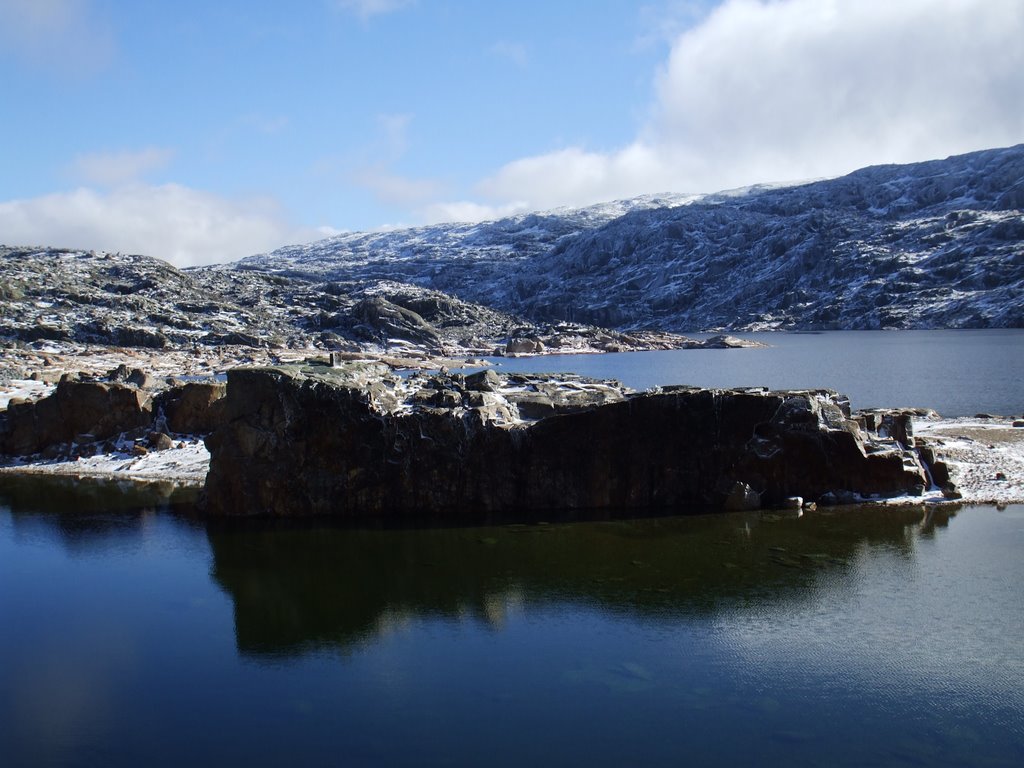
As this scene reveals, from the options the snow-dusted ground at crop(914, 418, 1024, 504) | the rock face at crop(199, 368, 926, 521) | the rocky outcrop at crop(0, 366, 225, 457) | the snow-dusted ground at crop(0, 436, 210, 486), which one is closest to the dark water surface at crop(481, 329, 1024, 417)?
the snow-dusted ground at crop(914, 418, 1024, 504)

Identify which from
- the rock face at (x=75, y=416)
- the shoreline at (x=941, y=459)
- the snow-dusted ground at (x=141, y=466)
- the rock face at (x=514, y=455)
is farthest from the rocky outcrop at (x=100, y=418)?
the rock face at (x=514, y=455)

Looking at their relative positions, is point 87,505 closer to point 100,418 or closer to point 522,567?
point 100,418

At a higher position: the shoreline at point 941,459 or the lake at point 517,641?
the shoreline at point 941,459

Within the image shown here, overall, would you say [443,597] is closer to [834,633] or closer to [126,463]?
[834,633]

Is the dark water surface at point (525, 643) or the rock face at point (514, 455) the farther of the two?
the rock face at point (514, 455)

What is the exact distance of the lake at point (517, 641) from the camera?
18.4m

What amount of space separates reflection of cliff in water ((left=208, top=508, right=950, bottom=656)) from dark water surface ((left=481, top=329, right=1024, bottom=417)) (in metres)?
35.1

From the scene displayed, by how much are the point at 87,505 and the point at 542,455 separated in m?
23.4

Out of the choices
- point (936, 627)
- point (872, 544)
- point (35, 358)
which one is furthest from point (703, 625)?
point (35, 358)

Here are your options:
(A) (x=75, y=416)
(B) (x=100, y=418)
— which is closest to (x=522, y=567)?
(B) (x=100, y=418)

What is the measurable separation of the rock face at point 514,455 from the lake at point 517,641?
2.08 m

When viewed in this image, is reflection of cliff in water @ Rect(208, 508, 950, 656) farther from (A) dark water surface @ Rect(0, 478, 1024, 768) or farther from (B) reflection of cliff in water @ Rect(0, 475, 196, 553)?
(B) reflection of cliff in water @ Rect(0, 475, 196, 553)

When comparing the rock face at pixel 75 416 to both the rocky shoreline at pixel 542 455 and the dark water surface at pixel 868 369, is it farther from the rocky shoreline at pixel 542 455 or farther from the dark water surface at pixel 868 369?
the dark water surface at pixel 868 369

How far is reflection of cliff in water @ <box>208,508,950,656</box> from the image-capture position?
86.7ft
